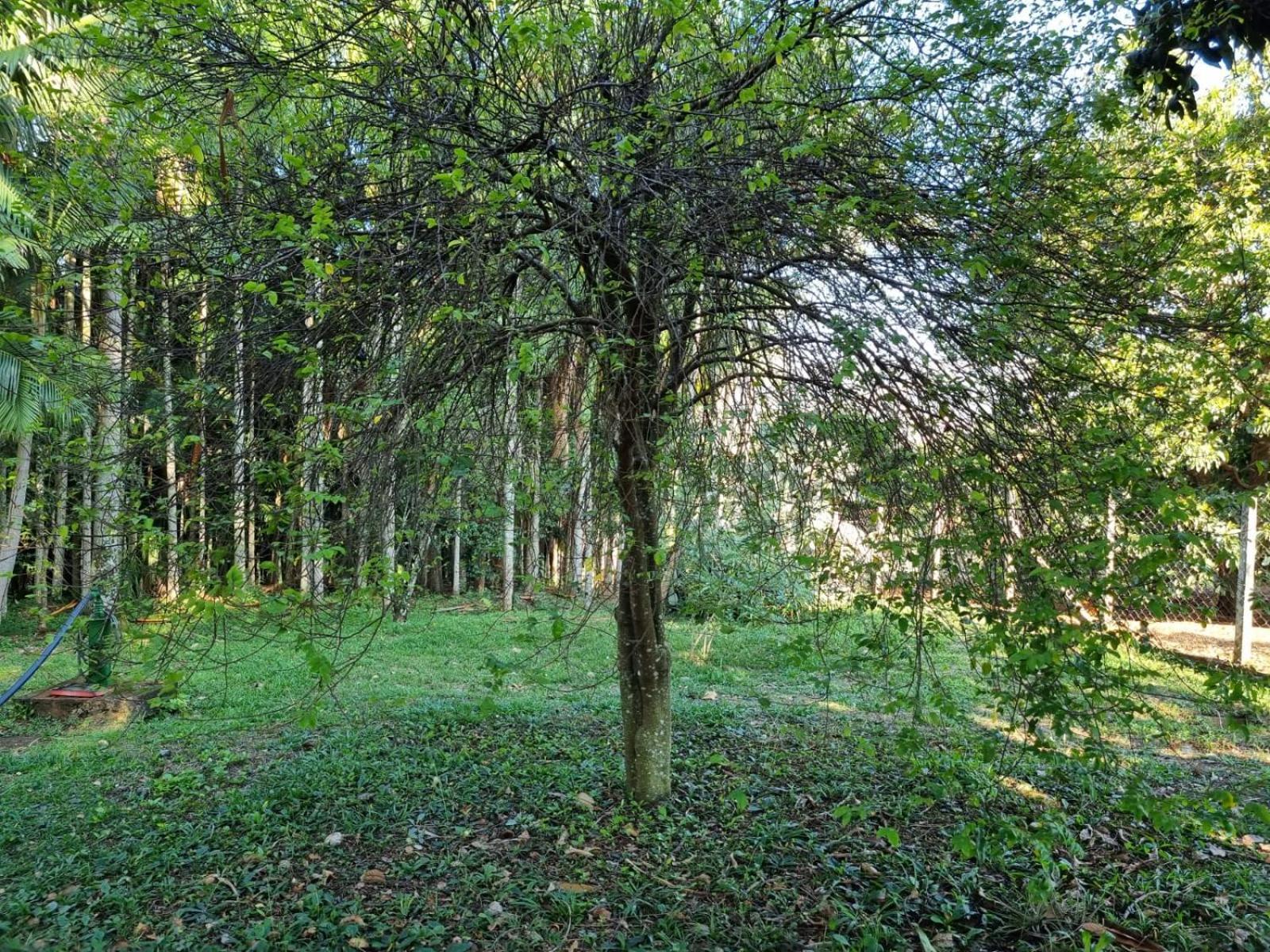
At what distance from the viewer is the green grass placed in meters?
3.09

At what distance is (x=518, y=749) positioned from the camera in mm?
5293

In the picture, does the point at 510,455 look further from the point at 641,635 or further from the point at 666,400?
the point at 641,635

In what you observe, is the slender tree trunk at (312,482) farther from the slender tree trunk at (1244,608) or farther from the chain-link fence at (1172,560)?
the slender tree trunk at (1244,608)

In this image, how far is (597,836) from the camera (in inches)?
157

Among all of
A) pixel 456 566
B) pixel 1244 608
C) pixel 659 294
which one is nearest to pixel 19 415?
pixel 456 566

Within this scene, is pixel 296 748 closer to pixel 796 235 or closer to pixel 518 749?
pixel 518 749

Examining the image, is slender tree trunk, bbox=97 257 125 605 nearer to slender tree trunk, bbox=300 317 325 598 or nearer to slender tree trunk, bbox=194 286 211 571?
slender tree trunk, bbox=194 286 211 571

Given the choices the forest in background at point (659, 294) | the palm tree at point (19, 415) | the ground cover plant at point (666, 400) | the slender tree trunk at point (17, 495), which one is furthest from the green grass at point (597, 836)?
the slender tree trunk at point (17, 495)

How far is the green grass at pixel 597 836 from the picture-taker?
10.1ft

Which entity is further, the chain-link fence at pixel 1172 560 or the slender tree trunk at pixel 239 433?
the slender tree trunk at pixel 239 433

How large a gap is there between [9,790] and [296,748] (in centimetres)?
170

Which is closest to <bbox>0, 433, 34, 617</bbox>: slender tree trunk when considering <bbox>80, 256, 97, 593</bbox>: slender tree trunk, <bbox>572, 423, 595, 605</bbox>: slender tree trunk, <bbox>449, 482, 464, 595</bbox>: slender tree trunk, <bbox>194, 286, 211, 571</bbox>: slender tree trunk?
<bbox>80, 256, 97, 593</bbox>: slender tree trunk

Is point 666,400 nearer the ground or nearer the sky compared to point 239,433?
nearer the sky

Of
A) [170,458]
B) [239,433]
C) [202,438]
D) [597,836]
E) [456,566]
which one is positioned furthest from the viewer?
[456,566]
